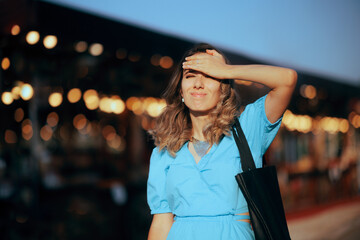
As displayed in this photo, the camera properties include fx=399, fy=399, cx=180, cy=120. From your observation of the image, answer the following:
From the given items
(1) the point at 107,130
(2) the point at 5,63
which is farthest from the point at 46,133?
(2) the point at 5,63

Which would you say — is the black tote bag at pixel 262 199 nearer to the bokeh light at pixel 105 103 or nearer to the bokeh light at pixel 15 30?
the bokeh light at pixel 15 30

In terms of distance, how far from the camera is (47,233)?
5.84m

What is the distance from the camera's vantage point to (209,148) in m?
2.00

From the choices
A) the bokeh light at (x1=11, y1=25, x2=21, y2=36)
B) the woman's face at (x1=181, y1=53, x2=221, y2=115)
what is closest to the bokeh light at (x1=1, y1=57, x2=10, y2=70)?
the bokeh light at (x1=11, y1=25, x2=21, y2=36)

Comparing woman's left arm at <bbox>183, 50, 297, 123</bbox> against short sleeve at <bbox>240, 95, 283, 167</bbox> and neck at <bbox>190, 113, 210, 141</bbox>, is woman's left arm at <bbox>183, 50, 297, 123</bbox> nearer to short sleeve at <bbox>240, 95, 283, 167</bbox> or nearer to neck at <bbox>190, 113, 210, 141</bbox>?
short sleeve at <bbox>240, 95, 283, 167</bbox>

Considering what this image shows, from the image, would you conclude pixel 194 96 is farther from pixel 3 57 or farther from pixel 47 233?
pixel 47 233

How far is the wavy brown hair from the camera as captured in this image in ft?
6.51

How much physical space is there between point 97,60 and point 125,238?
313 cm

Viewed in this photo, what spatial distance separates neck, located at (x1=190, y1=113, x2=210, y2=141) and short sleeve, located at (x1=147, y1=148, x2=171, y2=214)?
8.6 inches

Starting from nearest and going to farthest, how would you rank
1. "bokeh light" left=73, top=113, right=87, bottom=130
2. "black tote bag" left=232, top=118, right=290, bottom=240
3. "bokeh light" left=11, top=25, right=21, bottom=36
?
"black tote bag" left=232, top=118, right=290, bottom=240 → "bokeh light" left=11, top=25, right=21, bottom=36 → "bokeh light" left=73, top=113, right=87, bottom=130

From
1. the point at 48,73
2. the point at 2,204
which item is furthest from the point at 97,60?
the point at 2,204

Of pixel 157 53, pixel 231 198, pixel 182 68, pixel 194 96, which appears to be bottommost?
pixel 231 198

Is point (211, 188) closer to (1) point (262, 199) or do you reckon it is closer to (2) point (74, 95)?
(1) point (262, 199)

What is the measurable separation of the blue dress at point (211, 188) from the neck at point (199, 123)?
0.40 feet
